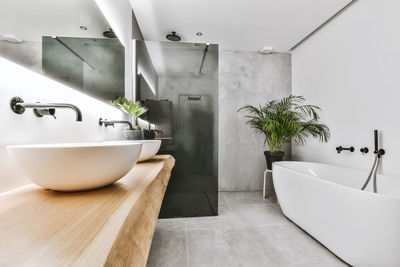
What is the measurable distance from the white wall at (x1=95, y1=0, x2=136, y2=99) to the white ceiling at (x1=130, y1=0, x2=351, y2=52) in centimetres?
24

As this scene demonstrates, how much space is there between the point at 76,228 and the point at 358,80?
280 cm

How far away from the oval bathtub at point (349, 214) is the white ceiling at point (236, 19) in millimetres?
1894

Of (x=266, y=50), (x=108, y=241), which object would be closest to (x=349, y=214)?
(x=108, y=241)

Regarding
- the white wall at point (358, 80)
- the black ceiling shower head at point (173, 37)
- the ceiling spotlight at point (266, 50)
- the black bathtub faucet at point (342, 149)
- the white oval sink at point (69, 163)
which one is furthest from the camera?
the ceiling spotlight at point (266, 50)

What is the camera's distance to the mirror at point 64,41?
0.70 meters

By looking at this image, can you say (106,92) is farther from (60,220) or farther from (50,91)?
(60,220)

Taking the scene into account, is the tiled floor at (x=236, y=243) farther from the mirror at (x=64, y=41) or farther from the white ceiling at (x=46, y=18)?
the white ceiling at (x=46, y=18)

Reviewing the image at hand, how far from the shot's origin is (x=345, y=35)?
7.76 ft

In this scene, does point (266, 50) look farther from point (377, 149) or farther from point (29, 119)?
point (29, 119)

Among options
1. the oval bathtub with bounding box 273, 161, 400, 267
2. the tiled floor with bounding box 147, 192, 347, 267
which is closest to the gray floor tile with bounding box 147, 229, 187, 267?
the tiled floor with bounding box 147, 192, 347, 267

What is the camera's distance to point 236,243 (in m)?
1.74

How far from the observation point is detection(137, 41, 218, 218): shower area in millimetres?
2271

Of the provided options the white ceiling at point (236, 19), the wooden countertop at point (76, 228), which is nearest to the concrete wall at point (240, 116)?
the white ceiling at point (236, 19)

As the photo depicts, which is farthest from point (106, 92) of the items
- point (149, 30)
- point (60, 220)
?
point (149, 30)
